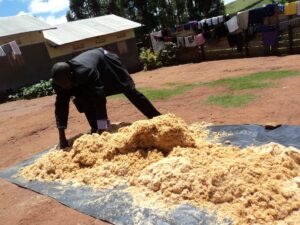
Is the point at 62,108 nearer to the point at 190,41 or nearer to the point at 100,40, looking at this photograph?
the point at 190,41

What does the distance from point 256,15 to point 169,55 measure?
14.3 ft

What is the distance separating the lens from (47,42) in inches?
629

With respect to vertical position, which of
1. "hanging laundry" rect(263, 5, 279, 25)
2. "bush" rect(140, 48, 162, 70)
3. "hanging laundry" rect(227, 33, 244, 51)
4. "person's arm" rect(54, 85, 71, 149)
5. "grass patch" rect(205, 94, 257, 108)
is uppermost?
"person's arm" rect(54, 85, 71, 149)

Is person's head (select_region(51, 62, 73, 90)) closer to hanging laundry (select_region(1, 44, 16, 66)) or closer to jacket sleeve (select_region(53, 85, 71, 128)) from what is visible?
jacket sleeve (select_region(53, 85, 71, 128))

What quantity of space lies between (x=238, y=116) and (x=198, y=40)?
1006 cm

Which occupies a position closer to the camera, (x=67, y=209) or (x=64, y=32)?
(x=67, y=209)

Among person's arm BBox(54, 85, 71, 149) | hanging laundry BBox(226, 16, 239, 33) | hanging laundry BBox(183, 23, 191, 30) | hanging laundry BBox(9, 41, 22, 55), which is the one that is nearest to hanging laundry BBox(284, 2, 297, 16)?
hanging laundry BBox(226, 16, 239, 33)

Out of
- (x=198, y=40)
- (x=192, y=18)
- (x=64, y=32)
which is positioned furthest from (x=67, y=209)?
(x=192, y=18)

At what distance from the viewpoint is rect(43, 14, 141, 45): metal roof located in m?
16.2

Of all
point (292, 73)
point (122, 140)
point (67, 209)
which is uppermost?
point (122, 140)

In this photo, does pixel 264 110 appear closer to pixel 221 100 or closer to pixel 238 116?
pixel 238 116

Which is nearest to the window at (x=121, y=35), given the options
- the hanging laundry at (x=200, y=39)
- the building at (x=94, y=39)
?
the building at (x=94, y=39)

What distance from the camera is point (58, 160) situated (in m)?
4.26

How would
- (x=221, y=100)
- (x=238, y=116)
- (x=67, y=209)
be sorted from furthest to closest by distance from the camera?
1. (x=221, y=100)
2. (x=238, y=116)
3. (x=67, y=209)
